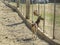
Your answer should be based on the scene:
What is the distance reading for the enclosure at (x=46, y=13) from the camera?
268 inches

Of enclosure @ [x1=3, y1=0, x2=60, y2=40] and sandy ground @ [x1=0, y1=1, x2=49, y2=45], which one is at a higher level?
enclosure @ [x1=3, y1=0, x2=60, y2=40]

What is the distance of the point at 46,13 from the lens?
35.9ft

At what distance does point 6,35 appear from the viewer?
7.65m

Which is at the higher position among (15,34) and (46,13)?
(46,13)

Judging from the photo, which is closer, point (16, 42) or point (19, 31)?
point (16, 42)

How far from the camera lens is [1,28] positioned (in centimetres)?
877

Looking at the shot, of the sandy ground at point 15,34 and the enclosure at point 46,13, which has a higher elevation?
the enclosure at point 46,13

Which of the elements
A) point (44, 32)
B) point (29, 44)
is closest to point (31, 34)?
point (44, 32)

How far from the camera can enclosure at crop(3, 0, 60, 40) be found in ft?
22.3

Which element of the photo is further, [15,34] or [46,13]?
[46,13]

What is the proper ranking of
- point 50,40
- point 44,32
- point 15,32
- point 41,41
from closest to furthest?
point 50,40 < point 41,41 < point 44,32 < point 15,32

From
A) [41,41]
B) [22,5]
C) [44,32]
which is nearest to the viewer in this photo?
[41,41]

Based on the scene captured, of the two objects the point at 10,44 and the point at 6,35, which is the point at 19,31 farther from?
the point at 10,44

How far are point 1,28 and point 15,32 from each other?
0.88 metres
